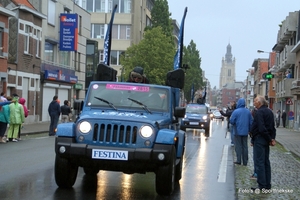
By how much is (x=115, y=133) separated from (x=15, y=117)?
1270 cm

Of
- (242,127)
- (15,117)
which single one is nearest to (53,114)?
(15,117)

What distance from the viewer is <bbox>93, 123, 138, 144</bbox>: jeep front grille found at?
29.0 feet

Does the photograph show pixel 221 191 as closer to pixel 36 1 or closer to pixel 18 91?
pixel 18 91

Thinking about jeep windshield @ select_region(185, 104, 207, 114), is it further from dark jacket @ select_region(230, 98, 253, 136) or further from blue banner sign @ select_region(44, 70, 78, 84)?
dark jacket @ select_region(230, 98, 253, 136)

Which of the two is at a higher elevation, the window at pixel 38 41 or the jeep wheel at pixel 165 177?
the window at pixel 38 41

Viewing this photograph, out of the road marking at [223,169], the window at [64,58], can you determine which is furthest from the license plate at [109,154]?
the window at [64,58]

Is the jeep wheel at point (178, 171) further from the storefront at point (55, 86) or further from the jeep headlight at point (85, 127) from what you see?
the storefront at point (55, 86)

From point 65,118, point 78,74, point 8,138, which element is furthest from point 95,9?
point 8,138

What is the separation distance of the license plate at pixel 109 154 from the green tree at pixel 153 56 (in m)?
46.8

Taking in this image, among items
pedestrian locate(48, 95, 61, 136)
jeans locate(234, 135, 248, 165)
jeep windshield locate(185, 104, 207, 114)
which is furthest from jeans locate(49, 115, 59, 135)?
jeans locate(234, 135, 248, 165)

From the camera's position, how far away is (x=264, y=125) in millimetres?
9750

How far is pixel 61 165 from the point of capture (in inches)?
358

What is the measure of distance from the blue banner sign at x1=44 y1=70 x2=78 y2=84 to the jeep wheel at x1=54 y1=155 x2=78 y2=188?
3216 cm

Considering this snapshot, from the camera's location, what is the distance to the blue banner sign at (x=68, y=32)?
1678 inches
